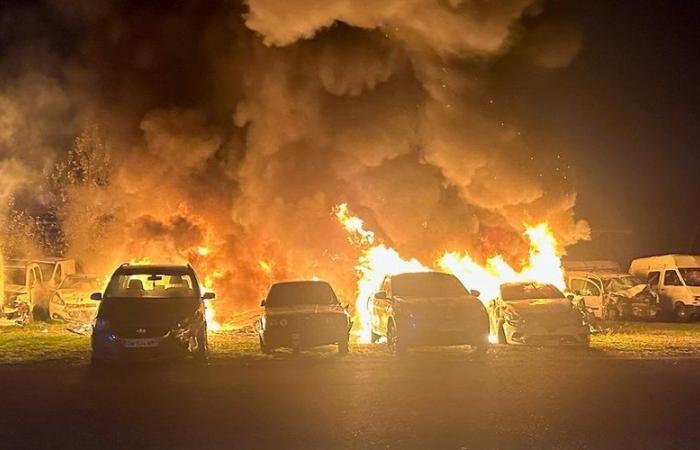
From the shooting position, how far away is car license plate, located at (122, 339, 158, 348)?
13.8 metres

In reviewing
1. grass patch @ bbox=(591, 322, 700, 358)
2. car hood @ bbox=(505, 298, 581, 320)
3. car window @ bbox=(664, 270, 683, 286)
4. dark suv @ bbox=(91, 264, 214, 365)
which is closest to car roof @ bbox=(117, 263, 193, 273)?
dark suv @ bbox=(91, 264, 214, 365)

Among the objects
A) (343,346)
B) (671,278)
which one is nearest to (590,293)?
(671,278)

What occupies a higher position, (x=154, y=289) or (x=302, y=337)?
(x=154, y=289)

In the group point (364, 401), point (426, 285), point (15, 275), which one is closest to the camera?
point (364, 401)

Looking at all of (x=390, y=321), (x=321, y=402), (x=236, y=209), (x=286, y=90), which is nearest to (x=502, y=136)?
(x=286, y=90)

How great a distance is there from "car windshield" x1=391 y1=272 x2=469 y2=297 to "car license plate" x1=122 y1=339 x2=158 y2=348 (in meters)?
5.36

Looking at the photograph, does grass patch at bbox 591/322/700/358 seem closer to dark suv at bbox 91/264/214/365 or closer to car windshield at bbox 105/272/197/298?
dark suv at bbox 91/264/214/365

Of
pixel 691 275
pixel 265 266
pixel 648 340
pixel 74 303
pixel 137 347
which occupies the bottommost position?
pixel 648 340

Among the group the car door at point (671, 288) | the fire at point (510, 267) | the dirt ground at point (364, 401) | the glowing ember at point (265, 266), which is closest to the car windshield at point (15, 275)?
the glowing ember at point (265, 266)

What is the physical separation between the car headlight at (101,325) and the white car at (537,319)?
322 inches

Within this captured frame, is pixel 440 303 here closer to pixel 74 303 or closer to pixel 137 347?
pixel 137 347

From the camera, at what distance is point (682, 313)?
26797mm

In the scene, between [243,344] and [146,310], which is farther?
[243,344]

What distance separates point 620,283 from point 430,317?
14828 mm
